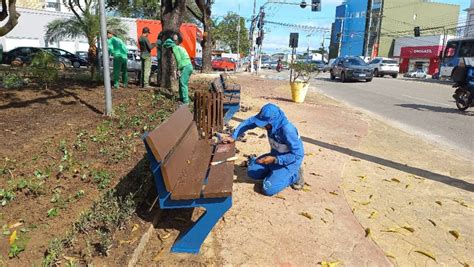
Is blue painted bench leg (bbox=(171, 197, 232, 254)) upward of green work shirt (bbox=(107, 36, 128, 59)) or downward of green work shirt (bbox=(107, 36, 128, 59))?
downward

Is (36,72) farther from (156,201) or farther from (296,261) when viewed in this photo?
(296,261)

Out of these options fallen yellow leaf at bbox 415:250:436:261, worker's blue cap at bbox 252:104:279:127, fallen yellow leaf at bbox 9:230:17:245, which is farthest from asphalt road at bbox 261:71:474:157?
fallen yellow leaf at bbox 9:230:17:245

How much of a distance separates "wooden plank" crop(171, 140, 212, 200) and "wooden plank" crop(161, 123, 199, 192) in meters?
0.04

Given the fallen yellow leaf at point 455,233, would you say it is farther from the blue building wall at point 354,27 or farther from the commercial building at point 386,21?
the blue building wall at point 354,27

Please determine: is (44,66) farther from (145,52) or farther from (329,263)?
(329,263)

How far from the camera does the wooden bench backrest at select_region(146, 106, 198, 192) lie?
2.95 m

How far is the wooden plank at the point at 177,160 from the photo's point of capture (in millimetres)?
2996

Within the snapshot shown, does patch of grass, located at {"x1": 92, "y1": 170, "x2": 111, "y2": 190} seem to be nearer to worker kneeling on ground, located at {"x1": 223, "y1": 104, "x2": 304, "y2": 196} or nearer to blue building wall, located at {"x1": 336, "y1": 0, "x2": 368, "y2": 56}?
worker kneeling on ground, located at {"x1": 223, "y1": 104, "x2": 304, "y2": 196}

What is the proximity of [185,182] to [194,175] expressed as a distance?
Result: 0.62ft

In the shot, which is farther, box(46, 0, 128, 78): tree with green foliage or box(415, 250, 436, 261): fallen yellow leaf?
box(46, 0, 128, 78): tree with green foliage

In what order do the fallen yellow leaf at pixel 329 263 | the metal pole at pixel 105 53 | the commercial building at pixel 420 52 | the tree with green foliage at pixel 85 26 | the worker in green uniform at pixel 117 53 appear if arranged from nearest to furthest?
the fallen yellow leaf at pixel 329 263
the metal pole at pixel 105 53
the worker in green uniform at pixel 117 53
the tree with green foliage at pixel 85 26
the commercial building at pixel 420 52

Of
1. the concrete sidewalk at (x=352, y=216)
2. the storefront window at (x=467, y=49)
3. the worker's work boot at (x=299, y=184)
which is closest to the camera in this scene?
the concrete sidewalk at (x=352, y=216)

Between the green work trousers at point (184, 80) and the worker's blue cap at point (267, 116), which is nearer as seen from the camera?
the worker's blue cap at point (267, 116)

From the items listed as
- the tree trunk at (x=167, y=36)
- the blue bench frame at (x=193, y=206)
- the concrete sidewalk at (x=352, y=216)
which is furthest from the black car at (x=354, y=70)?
the blue bench frame at (x=193, y=206)
